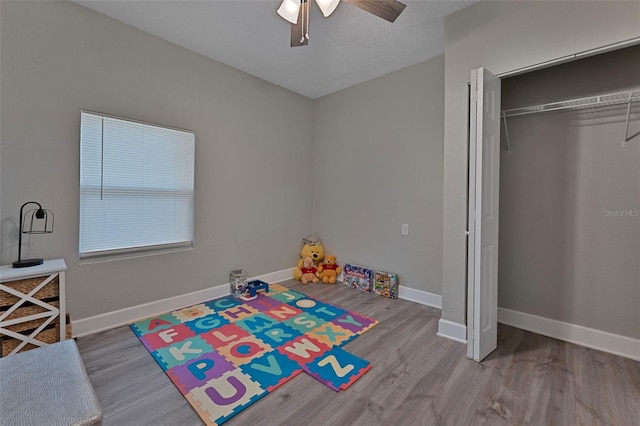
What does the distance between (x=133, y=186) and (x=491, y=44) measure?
3243 mm

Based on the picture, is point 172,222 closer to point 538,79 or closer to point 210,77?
point 210,77

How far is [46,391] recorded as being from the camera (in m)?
0.98

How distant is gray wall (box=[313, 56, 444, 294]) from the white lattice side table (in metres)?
2.94

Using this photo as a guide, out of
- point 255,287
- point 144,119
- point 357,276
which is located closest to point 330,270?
point 357,276

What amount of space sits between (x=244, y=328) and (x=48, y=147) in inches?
83.6

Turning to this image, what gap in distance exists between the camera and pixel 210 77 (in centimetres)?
305

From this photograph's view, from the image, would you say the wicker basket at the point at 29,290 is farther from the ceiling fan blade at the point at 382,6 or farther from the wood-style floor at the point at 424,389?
the ceiling fan blade at the point at 382,6

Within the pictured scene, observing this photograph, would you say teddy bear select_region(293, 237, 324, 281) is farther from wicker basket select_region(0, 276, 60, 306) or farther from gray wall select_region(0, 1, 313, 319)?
wicker basket select_region(0, 276, 60, 306)

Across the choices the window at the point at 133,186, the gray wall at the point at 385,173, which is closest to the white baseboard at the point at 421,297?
the gray wall at the point at 385,173

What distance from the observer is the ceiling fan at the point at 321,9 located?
1.66 meters

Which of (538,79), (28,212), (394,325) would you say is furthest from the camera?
(394,325)

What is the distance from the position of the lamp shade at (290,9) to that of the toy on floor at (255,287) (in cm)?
265

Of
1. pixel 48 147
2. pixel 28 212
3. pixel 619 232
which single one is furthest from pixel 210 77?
pixel 619 232

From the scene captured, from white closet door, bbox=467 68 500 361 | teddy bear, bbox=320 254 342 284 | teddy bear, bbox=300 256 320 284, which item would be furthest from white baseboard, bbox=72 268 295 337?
white closet door, bbox=467 68 500 361
